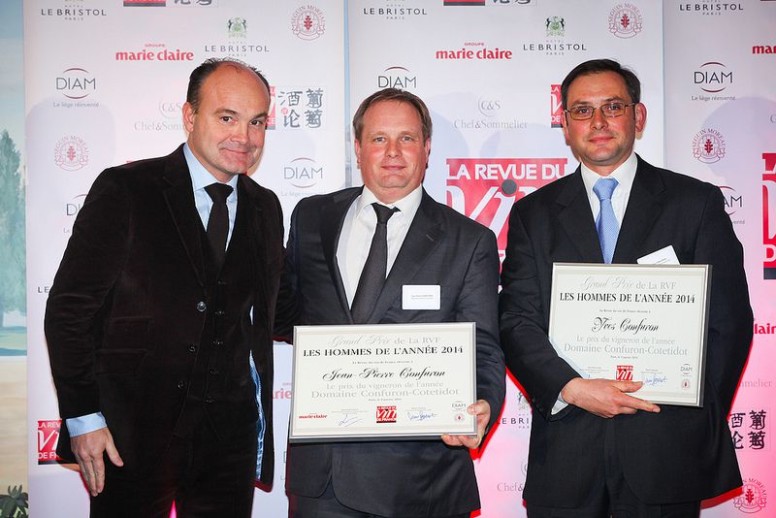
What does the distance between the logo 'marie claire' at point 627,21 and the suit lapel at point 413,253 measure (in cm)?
230

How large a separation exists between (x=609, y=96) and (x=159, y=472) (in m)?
2.48

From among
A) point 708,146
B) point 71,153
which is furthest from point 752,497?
point 71,153

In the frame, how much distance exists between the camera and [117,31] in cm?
443

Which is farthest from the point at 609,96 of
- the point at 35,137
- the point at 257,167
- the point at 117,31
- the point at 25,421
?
the point at 25,421

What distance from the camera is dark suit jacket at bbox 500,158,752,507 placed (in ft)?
9.20

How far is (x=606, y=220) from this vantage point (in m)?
3.02

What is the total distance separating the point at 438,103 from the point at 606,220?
1.81 meters

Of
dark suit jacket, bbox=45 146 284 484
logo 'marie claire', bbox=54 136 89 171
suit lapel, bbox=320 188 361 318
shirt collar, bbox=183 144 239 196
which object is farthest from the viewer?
logo 'marie claire', bbox=54 136 89 171

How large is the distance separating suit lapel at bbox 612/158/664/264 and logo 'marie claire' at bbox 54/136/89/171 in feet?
10.7

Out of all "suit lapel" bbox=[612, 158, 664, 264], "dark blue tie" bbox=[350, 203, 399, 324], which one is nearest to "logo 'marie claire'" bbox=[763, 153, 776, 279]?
"suit lapel" bbox=[612, 158, 664, 264]

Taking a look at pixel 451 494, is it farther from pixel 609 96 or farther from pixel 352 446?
pixel 609 96

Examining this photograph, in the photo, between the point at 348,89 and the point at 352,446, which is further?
the point at 348,89

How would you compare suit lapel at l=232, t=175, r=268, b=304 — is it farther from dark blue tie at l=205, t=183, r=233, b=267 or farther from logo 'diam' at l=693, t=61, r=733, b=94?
logo 'diam' at l=693, t=61, r=733, b=94
